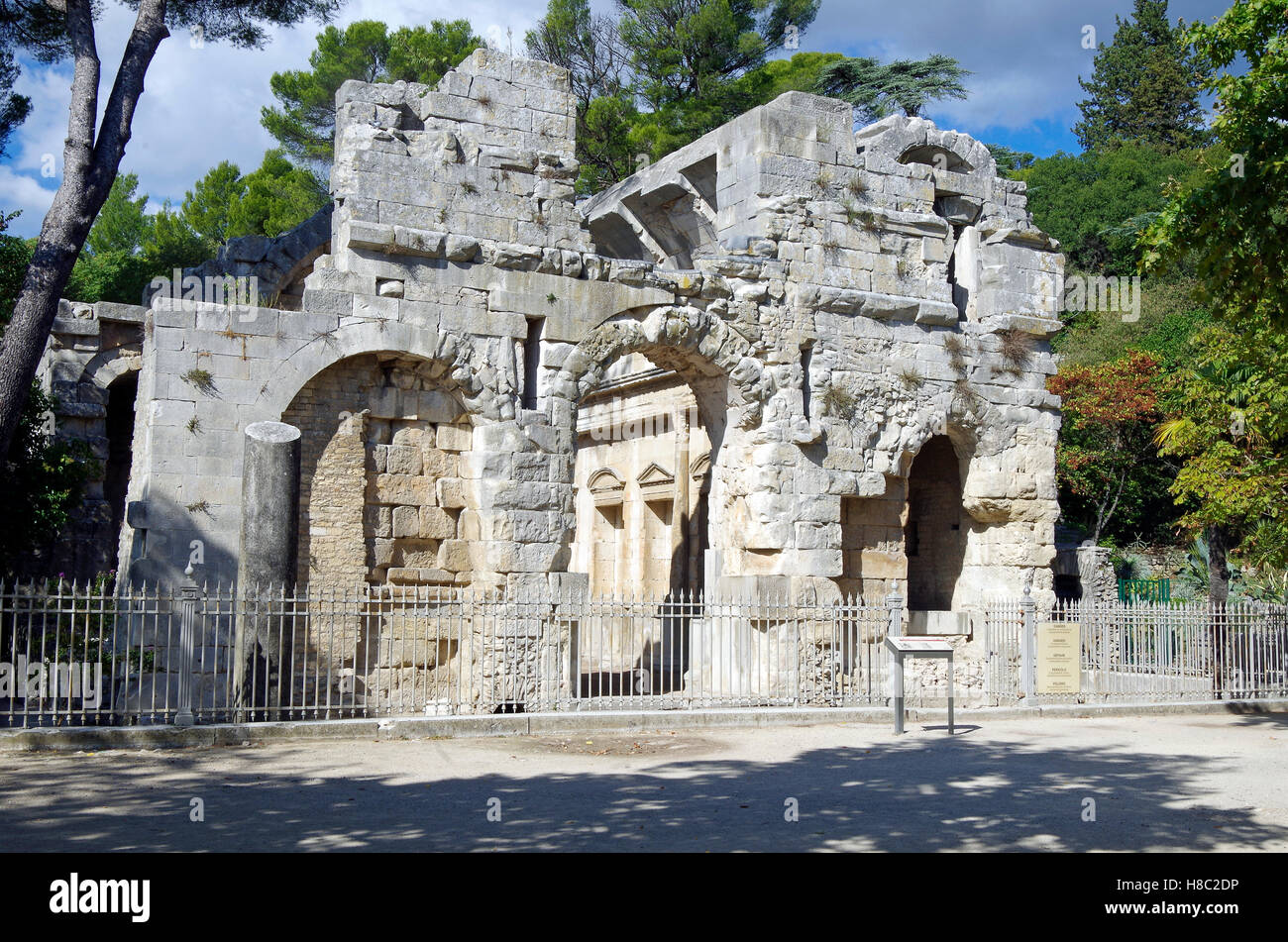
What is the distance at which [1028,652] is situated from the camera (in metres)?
14.1

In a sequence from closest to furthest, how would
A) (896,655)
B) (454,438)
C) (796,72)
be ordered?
(896,655) < (454,438) < (796,72)

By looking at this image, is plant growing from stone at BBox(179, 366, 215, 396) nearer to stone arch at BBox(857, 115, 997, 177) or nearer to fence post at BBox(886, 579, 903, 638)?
fence post at BBox(886, 579, 903, 638)

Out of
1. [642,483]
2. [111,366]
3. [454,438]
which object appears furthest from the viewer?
[642,483]

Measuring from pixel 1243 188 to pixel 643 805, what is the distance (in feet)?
23.2

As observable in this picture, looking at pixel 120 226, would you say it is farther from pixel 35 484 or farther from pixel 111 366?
pixel 35 484

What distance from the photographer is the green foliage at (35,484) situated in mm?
13336

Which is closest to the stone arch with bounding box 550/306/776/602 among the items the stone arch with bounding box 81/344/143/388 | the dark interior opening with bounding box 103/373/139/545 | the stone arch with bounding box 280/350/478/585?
the stone arch with bounding box 280/350/478/585

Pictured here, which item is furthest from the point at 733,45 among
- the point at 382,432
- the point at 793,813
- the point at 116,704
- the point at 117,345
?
the point at 793,813

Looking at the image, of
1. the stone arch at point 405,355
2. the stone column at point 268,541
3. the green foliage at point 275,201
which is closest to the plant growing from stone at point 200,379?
the stone arch at point 405,355

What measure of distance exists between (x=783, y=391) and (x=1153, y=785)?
23.8 feet

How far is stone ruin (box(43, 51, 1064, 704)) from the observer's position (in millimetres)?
12867

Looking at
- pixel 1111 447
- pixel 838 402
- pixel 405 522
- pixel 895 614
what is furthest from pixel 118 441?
pixel 1111 447

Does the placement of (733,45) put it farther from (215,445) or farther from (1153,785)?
(1153,785)

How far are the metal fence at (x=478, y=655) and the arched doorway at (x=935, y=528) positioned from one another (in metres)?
1.13
